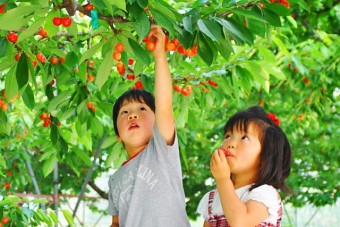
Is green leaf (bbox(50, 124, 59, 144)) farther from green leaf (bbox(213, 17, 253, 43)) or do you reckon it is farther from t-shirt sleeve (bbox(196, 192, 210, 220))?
green leaf (bbox(213, 17, 253, 43))

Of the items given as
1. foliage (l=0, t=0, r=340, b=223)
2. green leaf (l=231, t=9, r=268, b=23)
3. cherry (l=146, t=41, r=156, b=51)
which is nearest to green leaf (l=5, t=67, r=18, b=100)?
foliage (l=0, t=0, r=340, b=223)

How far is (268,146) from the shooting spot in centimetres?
193

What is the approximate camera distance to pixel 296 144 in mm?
7438

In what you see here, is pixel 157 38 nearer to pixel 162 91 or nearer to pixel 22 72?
pixel 162 91

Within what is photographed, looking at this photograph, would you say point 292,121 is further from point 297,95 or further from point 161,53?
point 161,53

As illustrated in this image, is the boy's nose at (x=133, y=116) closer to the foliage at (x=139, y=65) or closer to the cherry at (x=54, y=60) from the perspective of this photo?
the foliage at (x=139, y=65)

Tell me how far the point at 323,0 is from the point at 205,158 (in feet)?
12.1

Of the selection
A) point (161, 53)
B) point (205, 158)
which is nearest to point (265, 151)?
point (161, 53)

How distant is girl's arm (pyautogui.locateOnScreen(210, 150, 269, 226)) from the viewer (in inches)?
67.9

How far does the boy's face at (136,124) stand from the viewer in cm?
206

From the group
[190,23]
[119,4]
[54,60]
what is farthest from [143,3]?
[54,60]

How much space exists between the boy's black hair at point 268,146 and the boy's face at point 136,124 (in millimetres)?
241

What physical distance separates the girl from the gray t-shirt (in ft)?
0.29

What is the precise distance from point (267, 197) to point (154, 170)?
1.10 feet
